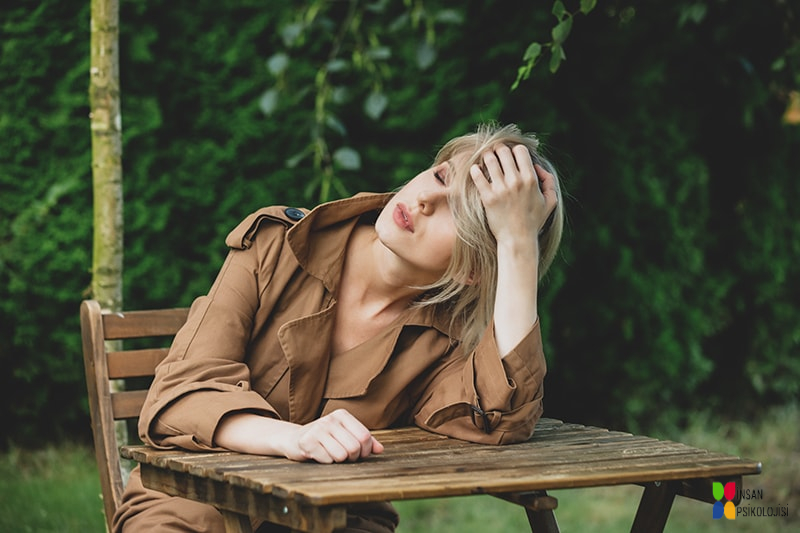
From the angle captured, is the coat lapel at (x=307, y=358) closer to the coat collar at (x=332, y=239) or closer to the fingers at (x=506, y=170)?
the coat collar at (x=332, y=239)

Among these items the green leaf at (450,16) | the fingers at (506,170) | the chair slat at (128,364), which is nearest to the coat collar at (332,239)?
the fingers at (506,170)

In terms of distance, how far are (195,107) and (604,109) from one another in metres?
2.06

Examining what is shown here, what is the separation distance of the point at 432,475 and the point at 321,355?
2.37ft

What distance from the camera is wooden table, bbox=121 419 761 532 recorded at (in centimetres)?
181

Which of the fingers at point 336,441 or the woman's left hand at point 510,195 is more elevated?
the woman's left hand at point 510,195

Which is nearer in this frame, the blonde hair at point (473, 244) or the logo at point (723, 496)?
the logo at point (723, 496)

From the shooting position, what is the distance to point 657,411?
6031mm

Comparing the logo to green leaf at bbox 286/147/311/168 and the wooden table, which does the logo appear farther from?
green leaf at bbox 286/147/311/168

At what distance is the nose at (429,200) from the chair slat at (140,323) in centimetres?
88

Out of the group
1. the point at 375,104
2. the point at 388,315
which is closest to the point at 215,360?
the point at 388,315

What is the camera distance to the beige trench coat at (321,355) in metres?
2.45

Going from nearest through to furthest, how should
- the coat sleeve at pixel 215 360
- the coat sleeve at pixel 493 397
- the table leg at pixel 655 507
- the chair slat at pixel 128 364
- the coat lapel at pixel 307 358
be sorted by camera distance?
the coat sleeve at pixel 215 360 → the table leg at pixel 655 507 → the coat sleeve at pixel 493 397 → the coat lapel at pixel 307 358 → the chair slat at pixel 128 364

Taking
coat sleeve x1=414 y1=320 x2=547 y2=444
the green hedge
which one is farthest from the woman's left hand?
the green hedge

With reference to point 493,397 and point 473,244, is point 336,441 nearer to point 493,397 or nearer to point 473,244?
point 493,397
